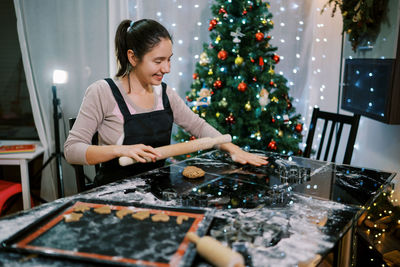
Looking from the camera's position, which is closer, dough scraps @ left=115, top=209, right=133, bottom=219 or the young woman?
dough scraps @ left=115, top=209, right=133, bottom=219

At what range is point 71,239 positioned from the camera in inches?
35.9

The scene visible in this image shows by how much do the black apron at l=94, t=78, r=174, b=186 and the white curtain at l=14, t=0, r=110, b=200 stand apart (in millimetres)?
1580

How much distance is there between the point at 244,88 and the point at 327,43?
157 centimetres

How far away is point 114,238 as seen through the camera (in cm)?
91

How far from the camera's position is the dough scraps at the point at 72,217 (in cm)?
101

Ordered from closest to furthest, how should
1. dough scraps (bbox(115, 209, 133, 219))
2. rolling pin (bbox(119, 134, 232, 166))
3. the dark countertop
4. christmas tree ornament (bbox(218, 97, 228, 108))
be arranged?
the dark countertop → dough scraps (bbox(115, 209, 133, 219)) → rolling pin (bbox(119, 134, 232, 166)) → christmas tree ornament (bbox(218, 97, 228, 108))

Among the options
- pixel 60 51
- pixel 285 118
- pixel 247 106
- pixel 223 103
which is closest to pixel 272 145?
pixel 285 118

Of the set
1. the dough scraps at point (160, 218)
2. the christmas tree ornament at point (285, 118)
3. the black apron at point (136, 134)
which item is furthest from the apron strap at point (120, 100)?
the christmas tree ornament at point (285, 118)

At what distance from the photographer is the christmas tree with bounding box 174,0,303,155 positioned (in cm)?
296

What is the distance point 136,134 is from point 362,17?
2.05 meters

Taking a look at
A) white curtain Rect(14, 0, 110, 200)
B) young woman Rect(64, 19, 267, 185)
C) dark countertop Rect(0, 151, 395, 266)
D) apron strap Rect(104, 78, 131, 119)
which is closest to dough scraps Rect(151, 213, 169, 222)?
dark countertop Rect(0, 151, 395, 266)

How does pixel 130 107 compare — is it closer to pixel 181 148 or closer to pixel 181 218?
pixel 181 148

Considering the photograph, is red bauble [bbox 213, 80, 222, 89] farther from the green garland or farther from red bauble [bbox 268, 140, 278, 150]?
the green garland

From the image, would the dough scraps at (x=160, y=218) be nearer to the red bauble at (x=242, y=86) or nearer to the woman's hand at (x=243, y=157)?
the woman's hand at (x=243, y=157)
